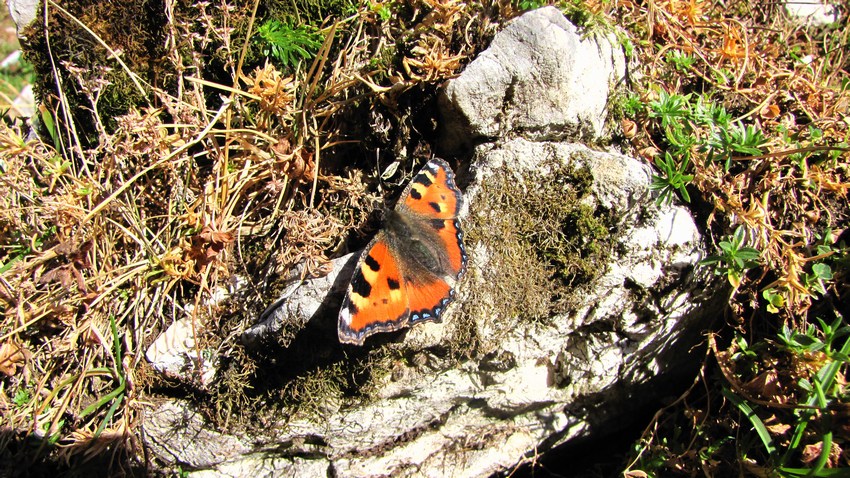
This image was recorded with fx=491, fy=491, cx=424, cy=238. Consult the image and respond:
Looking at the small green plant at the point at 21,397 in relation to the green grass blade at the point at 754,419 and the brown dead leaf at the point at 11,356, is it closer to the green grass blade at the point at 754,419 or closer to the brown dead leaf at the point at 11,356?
the brown dead leaf at the point at 11,356

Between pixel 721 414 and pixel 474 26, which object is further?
pixel 474 26

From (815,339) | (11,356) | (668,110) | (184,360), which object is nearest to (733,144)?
(668,110)

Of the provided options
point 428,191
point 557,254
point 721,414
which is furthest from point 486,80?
point 721,414

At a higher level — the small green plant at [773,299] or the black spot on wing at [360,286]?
the black spot on wing at [360,286]

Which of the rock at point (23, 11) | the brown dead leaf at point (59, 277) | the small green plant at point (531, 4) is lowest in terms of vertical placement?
the brown dead leaf at point (59, 277)

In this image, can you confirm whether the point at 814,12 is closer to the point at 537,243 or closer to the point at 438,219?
the point at 537,243

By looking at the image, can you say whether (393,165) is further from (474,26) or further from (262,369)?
(262,369)

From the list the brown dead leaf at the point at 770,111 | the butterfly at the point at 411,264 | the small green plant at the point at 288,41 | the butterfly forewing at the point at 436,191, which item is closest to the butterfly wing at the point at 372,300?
the butterfly at the point at 411,264
